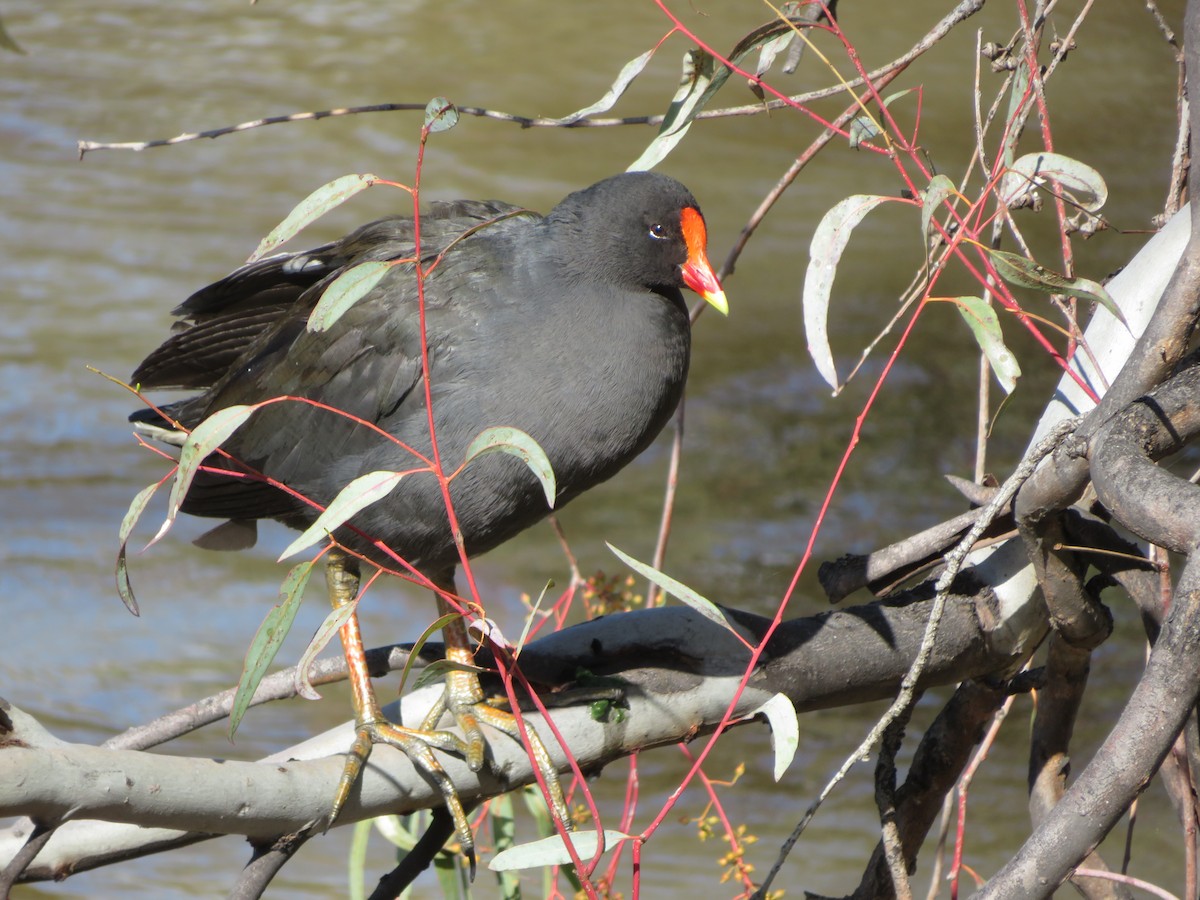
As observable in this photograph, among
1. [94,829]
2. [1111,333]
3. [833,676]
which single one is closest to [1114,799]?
[833,676]

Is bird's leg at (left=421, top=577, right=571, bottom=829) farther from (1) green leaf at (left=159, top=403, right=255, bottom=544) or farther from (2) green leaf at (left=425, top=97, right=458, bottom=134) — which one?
(2) green leaf at (left=425, top=97, right=458, bottom=134)

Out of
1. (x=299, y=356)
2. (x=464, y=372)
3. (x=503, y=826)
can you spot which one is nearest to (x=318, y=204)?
(x=464, y=372)

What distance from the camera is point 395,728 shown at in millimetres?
1897

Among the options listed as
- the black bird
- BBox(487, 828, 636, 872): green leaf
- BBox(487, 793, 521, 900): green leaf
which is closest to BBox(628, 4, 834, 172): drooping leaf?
the black bird

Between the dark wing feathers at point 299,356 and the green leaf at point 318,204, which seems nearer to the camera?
the green leaf at point 318,204

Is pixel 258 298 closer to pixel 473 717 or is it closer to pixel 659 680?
pixel 473 717

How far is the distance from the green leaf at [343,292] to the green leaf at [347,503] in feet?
0.58

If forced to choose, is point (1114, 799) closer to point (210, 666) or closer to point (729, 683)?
point (729, 683)

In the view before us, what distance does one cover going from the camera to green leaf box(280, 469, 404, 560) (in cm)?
140

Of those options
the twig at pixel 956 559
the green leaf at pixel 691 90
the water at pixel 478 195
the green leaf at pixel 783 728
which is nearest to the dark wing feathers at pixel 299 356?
the green leaf at pixel 691 90

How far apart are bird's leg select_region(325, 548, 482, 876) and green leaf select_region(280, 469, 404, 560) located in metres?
0.34

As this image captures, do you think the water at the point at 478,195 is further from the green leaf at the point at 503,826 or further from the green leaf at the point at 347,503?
the green leaf at the point at 347,503

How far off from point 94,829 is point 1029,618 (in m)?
1.25

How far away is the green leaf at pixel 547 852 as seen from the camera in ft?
4.46
